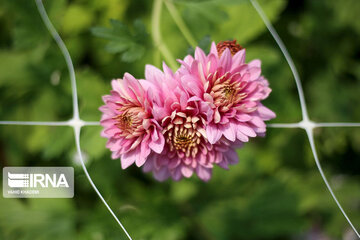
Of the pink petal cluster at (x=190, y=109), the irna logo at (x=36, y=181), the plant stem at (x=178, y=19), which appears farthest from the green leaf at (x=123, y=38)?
the irna logo at (x=36, y=181)

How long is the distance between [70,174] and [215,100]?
0.53 m

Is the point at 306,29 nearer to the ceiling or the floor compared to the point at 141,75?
nearer to the ceiling

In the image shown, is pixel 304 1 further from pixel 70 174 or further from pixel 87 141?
pixel 70 174

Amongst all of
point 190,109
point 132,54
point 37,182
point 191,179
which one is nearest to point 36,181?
point 37,182

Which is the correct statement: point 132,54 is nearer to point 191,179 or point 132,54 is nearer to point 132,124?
point 132,124

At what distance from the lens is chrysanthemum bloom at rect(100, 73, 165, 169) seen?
2.34 ft

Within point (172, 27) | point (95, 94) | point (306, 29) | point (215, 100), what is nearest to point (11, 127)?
point (95, 94)

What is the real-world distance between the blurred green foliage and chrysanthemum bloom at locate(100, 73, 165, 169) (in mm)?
417

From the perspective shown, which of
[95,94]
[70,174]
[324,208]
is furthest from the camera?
[324,208]

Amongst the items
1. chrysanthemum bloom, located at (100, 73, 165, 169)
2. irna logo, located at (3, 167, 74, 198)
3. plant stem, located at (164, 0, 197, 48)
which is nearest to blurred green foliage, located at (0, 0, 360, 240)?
plant stem, located at (164, 0, 197, 48)

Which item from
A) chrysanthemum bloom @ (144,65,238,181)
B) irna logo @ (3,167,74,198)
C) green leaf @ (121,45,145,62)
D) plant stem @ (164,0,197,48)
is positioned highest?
plant stem @ (164,0,197,48)

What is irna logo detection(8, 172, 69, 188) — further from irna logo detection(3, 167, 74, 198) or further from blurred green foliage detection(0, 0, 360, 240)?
blurred green foliage detection(0, 0, 360, 240)

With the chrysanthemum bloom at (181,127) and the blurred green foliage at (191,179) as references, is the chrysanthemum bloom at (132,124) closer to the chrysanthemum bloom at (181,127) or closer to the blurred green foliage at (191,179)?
the chrysanthemum bloom at (181,127)

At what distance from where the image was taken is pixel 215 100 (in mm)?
717
